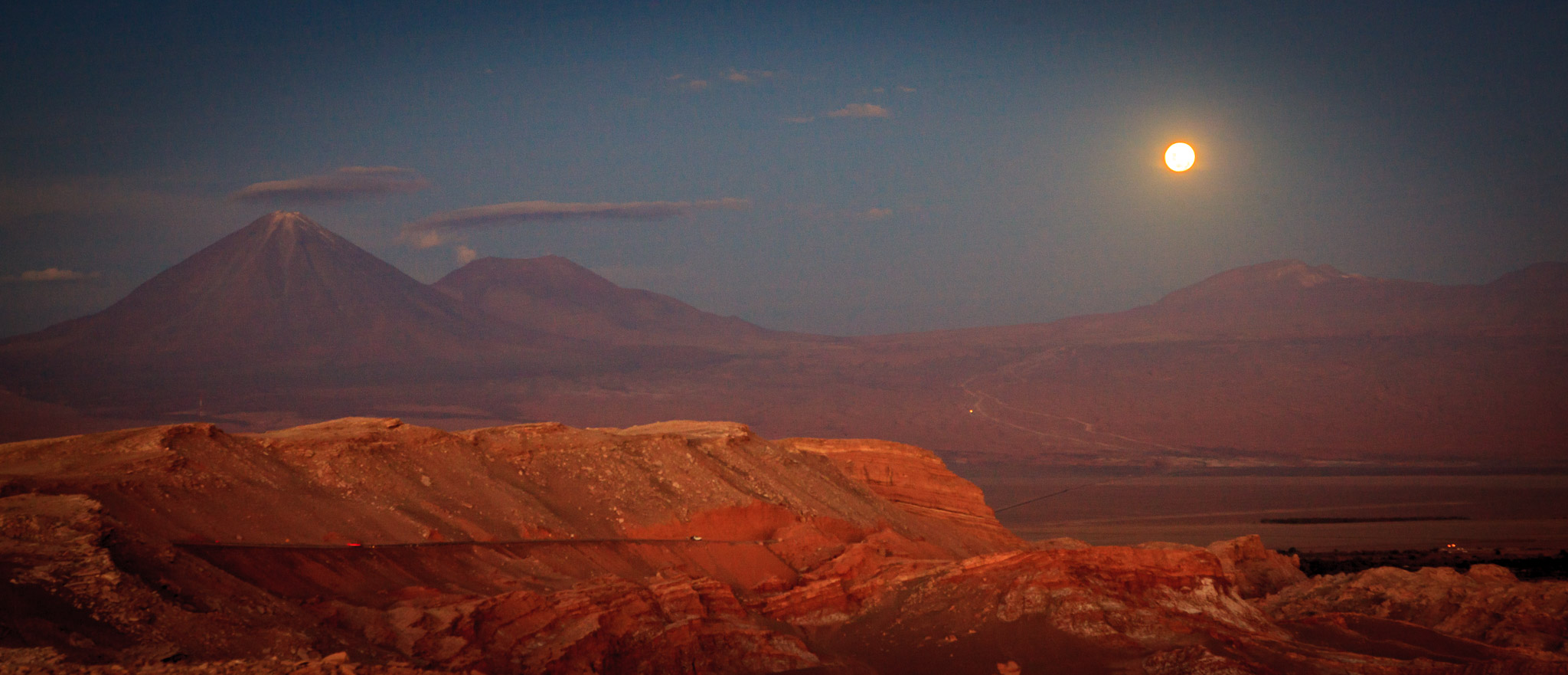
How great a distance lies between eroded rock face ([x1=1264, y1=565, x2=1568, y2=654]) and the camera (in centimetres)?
1719

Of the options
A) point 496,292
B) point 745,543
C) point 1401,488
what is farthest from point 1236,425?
point 496,292

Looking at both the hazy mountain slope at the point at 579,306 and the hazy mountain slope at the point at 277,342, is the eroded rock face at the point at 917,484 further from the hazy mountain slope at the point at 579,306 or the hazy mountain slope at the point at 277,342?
the hazy mountain slope at the point at 579,306

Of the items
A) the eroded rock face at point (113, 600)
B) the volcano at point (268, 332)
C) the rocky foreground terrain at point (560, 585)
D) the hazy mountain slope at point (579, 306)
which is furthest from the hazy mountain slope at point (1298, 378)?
the eroded rock face at point (113, 600)

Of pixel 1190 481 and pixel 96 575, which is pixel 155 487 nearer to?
pixel 96 575

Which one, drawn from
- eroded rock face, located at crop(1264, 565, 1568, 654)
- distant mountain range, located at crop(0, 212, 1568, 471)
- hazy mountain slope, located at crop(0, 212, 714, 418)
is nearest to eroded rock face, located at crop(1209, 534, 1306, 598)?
eroded rock face, located at crop(1264, 565, 1568, 654)

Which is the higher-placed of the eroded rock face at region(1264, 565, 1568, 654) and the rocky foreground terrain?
the rocky foreground terrain

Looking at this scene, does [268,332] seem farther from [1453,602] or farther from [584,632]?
[1453,602]

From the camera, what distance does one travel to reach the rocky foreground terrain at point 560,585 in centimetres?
1023

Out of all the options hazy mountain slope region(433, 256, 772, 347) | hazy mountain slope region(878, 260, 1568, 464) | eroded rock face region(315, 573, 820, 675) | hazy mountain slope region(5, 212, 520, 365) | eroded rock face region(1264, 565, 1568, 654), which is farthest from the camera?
hazy mountain slope region(433, 256, 772, 347)

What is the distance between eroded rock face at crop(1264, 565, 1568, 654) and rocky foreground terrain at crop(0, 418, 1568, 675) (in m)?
0.07

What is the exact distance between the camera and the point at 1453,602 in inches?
757

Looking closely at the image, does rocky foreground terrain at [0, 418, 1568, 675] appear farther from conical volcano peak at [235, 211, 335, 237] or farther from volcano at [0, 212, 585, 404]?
conical volcano peak at [235, 211, 335, 237]

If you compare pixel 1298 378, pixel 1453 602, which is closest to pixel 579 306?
pixel 1298 378

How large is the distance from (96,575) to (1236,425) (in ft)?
280
